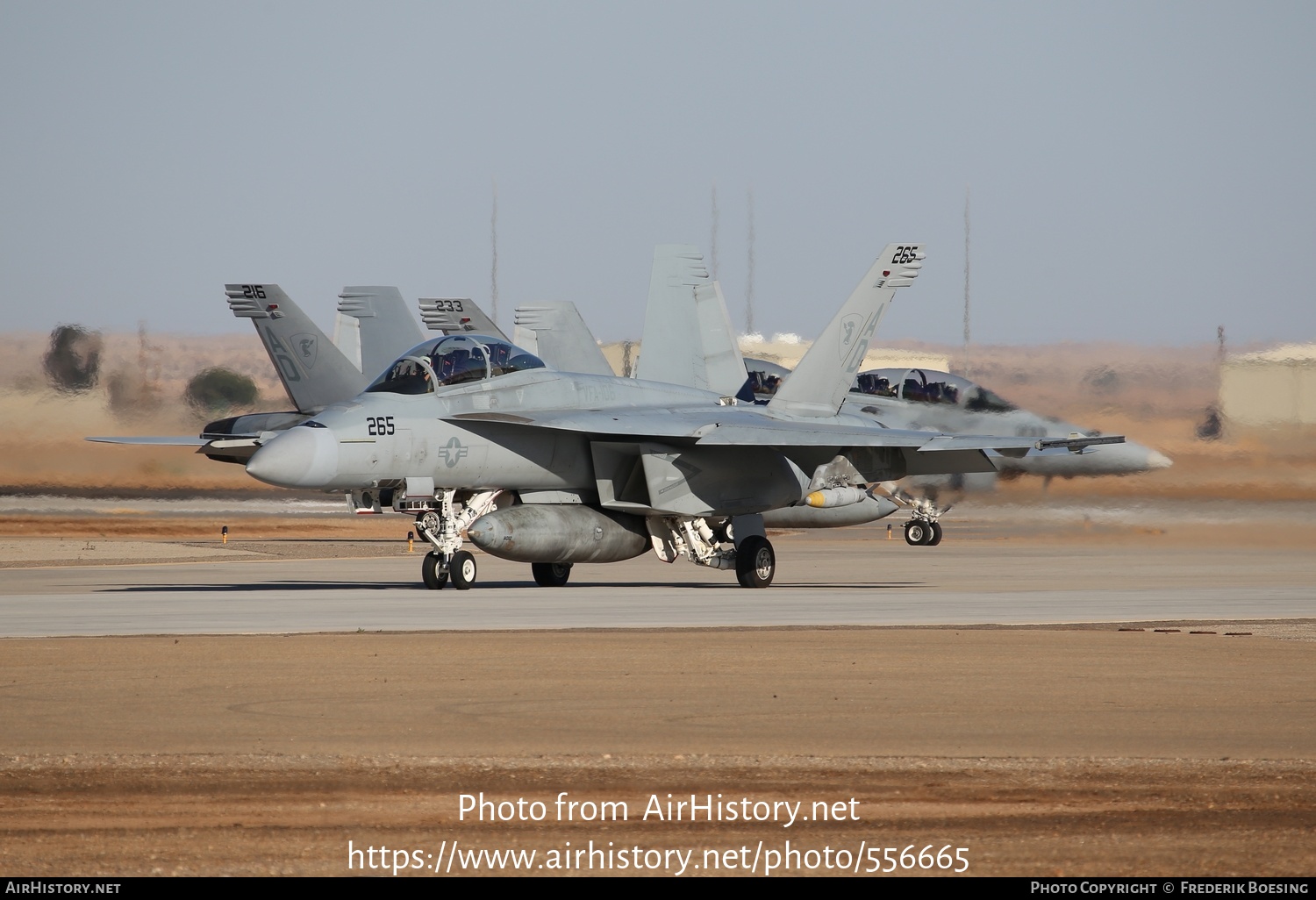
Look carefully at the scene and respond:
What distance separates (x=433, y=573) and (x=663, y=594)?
2.84m

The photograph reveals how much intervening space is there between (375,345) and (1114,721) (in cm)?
2383

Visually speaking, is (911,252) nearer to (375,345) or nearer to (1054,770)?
→ (375,345)

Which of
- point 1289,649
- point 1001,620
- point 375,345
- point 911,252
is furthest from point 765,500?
point 375,345

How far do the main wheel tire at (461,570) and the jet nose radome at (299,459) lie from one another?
240 centimetres

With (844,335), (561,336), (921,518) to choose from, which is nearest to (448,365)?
(844,335)

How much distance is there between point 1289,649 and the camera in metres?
12.5

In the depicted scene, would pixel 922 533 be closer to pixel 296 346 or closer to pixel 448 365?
pixel 296 346

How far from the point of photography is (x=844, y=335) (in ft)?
78.7

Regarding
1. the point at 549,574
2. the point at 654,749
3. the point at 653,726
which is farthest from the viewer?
the point at 549,574

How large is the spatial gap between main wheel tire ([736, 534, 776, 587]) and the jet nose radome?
5882 mm

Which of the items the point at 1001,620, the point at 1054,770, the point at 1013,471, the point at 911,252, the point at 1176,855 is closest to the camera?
the point at 1176,855

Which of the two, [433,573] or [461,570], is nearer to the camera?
[433,573]

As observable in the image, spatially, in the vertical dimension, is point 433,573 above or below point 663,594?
above

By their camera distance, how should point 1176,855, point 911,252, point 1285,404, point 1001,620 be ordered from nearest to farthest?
point 1176,855
point 1001,620
point 911,252
point 1285,404
